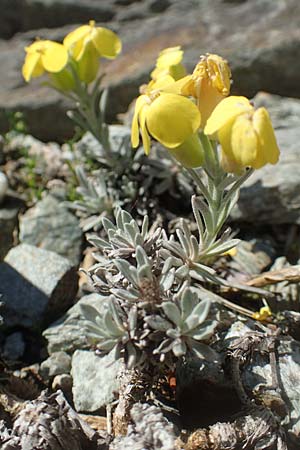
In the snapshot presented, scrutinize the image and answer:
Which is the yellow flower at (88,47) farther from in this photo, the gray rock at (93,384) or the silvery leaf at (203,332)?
the silvery leaf at (203,332)

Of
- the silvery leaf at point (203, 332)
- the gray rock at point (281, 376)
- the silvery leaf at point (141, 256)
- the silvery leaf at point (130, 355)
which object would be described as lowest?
the gray rock at point (281, 376)

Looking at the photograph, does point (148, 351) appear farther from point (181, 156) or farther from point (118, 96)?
point (118, 96)

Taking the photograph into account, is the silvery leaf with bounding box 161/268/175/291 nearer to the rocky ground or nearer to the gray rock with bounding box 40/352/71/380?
the rocky ground

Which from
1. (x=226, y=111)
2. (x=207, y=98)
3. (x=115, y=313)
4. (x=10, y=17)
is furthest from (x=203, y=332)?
(x=10, y=17)

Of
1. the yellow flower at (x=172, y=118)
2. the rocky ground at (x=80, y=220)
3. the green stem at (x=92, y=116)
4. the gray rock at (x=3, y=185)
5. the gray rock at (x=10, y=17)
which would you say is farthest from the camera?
the gray rock at (x=10, y=17)

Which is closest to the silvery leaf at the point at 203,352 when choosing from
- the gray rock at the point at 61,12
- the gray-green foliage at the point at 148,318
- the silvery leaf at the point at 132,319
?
the gray-green foliage at the point at 148,318

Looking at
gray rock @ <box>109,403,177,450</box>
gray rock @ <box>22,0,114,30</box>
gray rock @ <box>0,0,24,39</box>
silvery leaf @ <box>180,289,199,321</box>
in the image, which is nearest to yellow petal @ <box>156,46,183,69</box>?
silvery leaf @ <box>180,289,199,321</box>
